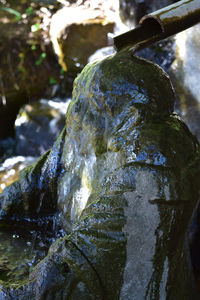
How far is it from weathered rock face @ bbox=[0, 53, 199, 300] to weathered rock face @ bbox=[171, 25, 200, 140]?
1720 millimetres

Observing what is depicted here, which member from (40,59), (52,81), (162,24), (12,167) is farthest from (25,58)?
(162,24)

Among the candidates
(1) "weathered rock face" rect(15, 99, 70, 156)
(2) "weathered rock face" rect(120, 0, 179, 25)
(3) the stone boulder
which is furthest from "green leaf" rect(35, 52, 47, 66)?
(2) "weathered rock face" rect(120, 0, 179, 25)

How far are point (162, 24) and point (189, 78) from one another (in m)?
1.75

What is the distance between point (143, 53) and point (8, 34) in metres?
5.25

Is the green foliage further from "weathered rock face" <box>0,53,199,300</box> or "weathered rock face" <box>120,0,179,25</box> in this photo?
"weathered rock face" <box>0,53,199,300</box>

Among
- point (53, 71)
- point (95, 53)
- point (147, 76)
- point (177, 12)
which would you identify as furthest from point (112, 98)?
point (53, 71)

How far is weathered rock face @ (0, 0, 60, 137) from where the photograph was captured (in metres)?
8.66

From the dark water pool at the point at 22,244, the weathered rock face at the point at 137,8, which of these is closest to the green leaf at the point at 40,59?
the weathered rock face at the point at 137,8

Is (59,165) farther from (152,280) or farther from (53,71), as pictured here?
(53,71)

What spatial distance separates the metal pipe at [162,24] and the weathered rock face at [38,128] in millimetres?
4072

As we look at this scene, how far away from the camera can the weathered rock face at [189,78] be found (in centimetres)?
396

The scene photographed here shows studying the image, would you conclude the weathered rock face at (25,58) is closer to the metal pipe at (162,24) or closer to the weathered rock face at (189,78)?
the weathered rock face at (189,78)

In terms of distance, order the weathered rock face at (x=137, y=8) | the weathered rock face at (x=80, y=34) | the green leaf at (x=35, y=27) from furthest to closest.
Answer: the green leaf at (x=35, y=27) → the weathered rock face at (x=80, y=34) → the weathered rock face at (x=137, y=8)

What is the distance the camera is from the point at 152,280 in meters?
1.84
